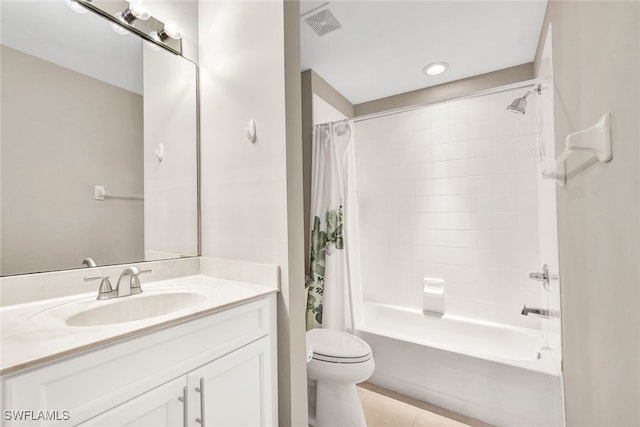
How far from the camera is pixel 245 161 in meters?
1.37

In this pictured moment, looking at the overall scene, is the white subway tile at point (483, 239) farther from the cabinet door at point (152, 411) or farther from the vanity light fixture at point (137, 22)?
the vanity light fixture at point (137, 22)

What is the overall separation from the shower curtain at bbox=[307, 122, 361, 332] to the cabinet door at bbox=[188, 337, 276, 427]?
108cm

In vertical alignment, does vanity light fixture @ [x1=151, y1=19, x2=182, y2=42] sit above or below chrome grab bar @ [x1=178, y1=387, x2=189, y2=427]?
above

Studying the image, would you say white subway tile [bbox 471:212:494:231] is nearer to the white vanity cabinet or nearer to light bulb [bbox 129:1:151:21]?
the white vanity cabinet

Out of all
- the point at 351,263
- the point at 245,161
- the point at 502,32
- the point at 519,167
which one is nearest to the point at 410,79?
the point at 502,32

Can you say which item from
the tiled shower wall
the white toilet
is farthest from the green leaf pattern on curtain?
the tiled shower wall

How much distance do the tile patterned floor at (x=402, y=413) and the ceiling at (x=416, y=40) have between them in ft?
8.30

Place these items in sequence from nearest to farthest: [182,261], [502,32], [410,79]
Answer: [182,261] → [502,32] → [410,79]

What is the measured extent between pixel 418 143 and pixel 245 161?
1960 mm

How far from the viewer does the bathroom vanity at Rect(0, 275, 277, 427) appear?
0.62 metres

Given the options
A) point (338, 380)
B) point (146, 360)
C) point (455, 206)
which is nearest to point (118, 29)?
point (146, 360)

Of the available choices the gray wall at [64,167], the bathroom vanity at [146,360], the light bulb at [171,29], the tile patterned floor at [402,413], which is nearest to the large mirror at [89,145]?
the gray wall at [64,167]

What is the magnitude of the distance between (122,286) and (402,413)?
183 centimetres

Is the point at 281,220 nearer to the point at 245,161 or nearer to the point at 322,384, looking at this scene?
the point at 245,161
